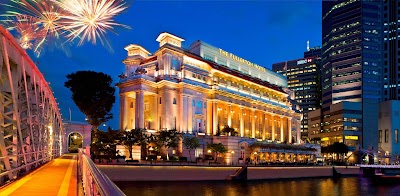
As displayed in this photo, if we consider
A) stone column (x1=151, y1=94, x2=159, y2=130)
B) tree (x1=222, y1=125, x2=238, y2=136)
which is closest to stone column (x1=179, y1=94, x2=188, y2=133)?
stone column (x1=151, y1=94, x2=159, y2=130)

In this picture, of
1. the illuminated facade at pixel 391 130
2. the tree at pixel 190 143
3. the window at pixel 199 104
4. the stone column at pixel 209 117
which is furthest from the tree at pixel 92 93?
the illuminated facade at pixel 391 130

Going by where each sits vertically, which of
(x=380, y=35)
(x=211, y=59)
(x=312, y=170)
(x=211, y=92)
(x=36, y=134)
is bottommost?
(x=312, y=170)

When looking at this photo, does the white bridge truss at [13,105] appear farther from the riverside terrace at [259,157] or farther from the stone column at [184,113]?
the stone column at [184,113]

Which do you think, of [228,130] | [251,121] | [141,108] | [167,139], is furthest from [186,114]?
[251,121]

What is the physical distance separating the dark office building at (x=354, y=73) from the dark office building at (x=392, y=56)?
17.3ft

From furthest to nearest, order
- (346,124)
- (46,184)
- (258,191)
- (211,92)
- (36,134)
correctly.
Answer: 1. (346,124)
2. (211,92)
3. (258,191)
4. (36,134)
5. (46,184)

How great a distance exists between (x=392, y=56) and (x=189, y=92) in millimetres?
122996

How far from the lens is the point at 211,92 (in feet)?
340

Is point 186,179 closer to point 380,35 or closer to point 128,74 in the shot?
point 128,74

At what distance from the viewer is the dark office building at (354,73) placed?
6545 inches

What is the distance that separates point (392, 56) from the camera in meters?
176

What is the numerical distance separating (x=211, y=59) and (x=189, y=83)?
20.7 meters

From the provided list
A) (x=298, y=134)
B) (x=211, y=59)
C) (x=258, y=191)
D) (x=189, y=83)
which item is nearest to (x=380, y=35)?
(x=298, y=134)

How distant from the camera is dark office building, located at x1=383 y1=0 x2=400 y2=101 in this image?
17512 cm
